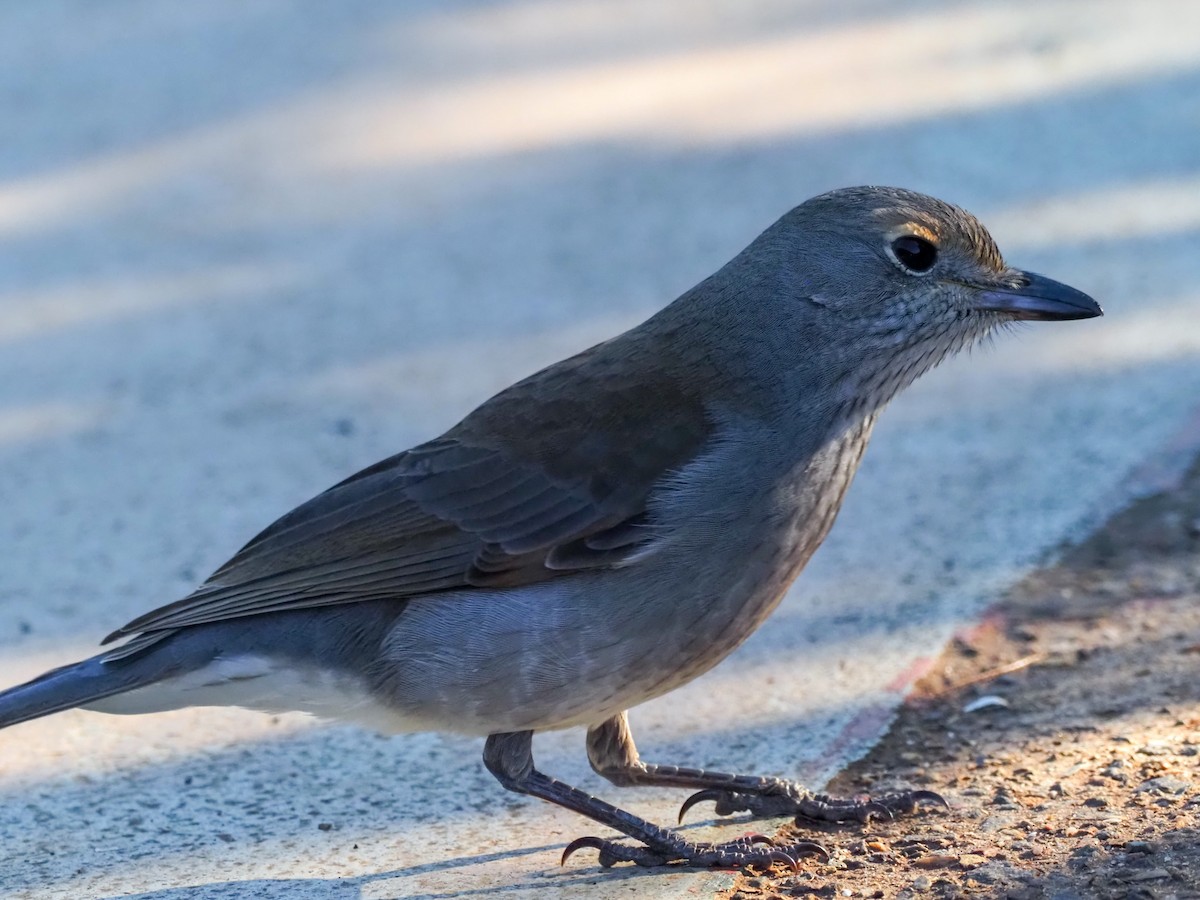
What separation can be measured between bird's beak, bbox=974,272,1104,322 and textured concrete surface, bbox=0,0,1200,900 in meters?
1.09

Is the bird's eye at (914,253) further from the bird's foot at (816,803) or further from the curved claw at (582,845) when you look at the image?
the curved claw at (582,845)

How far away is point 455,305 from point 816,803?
3.12 meters

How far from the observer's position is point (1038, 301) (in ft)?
13.2

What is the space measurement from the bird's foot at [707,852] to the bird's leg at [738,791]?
4.2 inches

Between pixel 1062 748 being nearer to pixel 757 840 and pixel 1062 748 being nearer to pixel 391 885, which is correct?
pixel 757 840

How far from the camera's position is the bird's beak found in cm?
400

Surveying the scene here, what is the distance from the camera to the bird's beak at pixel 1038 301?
→ 4.00m

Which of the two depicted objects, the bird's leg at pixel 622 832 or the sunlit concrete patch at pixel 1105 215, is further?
the sunlit concrete patch at pixel 1105 215

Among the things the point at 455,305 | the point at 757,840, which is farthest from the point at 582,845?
the point at 455,305

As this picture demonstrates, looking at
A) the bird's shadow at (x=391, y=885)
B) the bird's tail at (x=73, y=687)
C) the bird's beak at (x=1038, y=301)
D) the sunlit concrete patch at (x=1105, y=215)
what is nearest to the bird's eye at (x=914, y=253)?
the bird's beak at (x=1038, y=301)

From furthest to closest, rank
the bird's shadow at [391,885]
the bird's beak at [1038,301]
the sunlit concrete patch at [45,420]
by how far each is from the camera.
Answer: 1. the sunlit concrete patch at [45,420]
2. the bird's beak at [1038,301]
3. the bird's shadow at [391,885]


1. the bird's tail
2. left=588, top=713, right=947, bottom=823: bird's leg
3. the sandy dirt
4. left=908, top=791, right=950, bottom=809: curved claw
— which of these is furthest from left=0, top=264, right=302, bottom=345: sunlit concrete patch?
left=908, top=791, right=950, bottom=809: curved claw

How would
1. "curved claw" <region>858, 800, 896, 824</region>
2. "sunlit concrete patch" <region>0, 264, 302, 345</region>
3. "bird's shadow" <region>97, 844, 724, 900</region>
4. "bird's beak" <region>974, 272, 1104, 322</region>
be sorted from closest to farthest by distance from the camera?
"bird's shadow" <region>97, 844, 724, 900</region> < "curved claw" <region>858, 800, 896, 824</region> < "bird's beak" <region>974, 272, 1104, 322</region> < "sunlit concrete patch" <region>0, 264, 302, 345</region>

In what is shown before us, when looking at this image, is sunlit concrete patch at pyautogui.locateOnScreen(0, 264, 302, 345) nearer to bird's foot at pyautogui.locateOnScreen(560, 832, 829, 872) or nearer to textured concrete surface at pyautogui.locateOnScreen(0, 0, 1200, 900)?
textured concrete surface at pyautogui.locateOnScreen(0, 0, 1200, 900)
